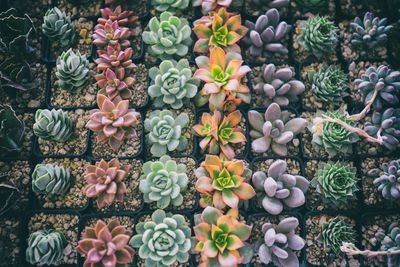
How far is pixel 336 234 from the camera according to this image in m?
1.68

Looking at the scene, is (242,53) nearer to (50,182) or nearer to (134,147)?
(134,147)

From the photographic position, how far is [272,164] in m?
1.73

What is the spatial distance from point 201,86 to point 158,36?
32 centimetres

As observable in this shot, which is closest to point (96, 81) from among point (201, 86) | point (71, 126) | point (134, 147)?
point (71, 126)

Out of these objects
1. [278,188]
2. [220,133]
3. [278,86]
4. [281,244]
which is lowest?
[281,244]

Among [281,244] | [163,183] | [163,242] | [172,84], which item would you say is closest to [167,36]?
[172,84]

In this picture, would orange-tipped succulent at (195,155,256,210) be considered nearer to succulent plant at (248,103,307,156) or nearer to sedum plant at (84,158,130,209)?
succulent plant at (248,103,307,156)

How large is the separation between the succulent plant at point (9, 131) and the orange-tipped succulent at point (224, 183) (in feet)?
2.77

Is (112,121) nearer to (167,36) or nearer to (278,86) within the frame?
(167,36)

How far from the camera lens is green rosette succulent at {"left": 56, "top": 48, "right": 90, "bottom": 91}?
1850mm

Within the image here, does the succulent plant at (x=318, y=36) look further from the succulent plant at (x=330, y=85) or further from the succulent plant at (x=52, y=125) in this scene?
the succulent plant at (x=52, y=125)

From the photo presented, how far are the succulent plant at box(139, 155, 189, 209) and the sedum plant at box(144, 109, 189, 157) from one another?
8 centimetres

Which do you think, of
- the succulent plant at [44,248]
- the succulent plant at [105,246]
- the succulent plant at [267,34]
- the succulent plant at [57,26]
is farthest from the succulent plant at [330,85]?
the succulent plant at [44,248]

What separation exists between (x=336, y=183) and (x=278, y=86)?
0.51 metres
